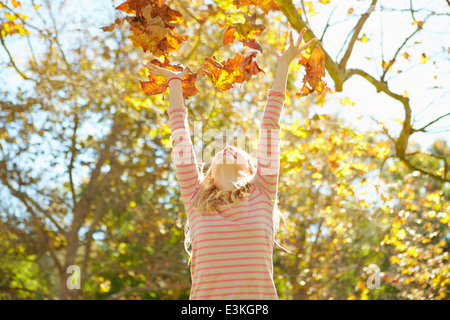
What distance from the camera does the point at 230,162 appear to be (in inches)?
82.4

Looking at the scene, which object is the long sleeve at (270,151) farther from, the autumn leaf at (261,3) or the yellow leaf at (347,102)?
the yellow leaf at (347,102)

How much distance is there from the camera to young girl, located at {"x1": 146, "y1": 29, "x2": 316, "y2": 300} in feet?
5.92

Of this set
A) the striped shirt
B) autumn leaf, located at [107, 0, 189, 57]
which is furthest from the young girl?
autumn leaf, located at [107, 0, 189, 57]

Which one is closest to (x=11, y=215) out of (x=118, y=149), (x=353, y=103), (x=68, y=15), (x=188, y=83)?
(x=118, y=149)

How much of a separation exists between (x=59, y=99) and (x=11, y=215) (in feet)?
7.22

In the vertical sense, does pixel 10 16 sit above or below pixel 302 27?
above

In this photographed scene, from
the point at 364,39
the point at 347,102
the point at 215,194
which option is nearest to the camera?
the point at 215,194

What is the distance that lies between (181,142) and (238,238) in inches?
19.2

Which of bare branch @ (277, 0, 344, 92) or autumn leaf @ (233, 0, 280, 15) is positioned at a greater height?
bare branch @ (277, 0, 344, 92)

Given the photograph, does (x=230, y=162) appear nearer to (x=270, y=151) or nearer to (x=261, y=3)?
(x=270, y=151)

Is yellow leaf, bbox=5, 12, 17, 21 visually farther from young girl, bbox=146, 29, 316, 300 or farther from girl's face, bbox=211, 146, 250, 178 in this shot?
→ girl's face, bbox=211, 146, 250, 178

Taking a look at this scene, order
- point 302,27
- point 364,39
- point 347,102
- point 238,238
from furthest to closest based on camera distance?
1. point 347,102
2. point 364,39
3. point 302,27
4. point 238,238

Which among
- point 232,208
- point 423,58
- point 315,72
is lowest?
point 232,208

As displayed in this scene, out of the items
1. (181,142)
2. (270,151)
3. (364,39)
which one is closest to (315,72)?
(270,151)
